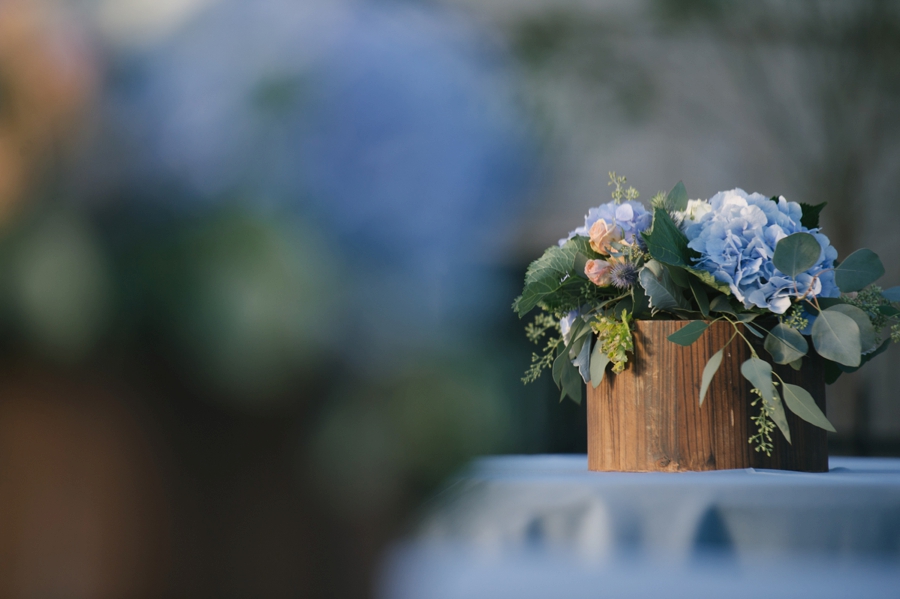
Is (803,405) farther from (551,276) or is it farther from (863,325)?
(551,276)

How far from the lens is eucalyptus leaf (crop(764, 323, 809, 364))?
0.76 m

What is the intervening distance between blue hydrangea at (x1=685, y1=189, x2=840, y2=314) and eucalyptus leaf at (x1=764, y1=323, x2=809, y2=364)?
21 mm

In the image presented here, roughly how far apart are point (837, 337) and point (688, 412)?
0.16 m

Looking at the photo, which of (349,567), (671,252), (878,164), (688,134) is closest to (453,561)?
(349,567)

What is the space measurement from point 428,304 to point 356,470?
0.93 ft

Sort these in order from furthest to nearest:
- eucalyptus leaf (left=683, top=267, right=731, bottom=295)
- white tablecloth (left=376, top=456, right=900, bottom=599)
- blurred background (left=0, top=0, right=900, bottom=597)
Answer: eucalyptus leaf (left=683, top=267, right=731, bottom=295) → white tablecloth (left=376, top=456, right=900, bottom=599) → blurred background (left=0, top=0, right=900, bottom=597)

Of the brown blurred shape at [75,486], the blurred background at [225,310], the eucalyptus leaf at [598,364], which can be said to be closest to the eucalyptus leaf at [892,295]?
the eucalyptus leaf at [598,364]

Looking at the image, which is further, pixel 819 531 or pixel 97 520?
pixel 819 531

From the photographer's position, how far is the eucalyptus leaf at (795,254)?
73cm

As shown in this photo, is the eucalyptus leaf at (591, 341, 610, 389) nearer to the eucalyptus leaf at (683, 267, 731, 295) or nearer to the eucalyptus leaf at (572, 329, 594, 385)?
the eucalyptus leaf at (572, 329, 594, 385)

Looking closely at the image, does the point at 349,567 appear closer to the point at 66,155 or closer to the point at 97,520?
the point at 97,520

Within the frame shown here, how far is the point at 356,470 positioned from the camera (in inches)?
18.5

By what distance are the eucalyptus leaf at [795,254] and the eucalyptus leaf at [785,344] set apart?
2.5 inches

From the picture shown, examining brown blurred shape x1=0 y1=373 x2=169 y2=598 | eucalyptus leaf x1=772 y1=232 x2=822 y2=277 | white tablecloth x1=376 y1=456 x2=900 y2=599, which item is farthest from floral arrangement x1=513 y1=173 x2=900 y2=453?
brown blurred shape x1=0 y1=373 x2=169 y2=598
